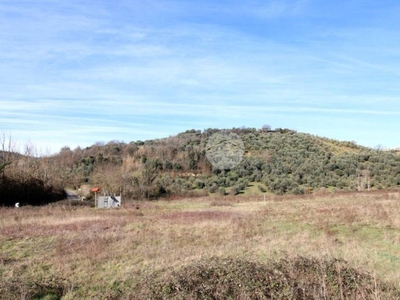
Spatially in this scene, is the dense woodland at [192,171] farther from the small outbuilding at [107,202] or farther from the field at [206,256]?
the field at [206,256]

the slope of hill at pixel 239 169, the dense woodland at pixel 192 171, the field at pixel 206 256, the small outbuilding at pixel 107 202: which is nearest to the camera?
the field at pixel 206 256

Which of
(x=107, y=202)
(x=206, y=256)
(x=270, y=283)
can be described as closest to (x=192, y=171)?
(x=107, y=202)

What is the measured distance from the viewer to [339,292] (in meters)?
6.80

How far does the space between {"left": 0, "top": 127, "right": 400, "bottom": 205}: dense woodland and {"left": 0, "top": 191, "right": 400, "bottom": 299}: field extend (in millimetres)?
17088

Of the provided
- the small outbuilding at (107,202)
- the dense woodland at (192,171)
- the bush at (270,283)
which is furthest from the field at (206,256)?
the dense woodland at (192,171)

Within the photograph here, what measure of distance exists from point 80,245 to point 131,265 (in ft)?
12.5

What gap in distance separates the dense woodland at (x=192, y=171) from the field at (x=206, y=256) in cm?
1709

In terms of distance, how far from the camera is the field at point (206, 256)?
275 inches

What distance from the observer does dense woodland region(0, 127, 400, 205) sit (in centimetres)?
4012

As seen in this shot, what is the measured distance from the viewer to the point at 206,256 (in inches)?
435

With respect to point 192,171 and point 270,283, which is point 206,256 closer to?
point 270,283

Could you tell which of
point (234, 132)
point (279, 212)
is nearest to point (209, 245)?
point (279, 212)

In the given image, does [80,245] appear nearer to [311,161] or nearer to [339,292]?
[339,292]

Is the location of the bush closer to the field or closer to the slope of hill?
the field
